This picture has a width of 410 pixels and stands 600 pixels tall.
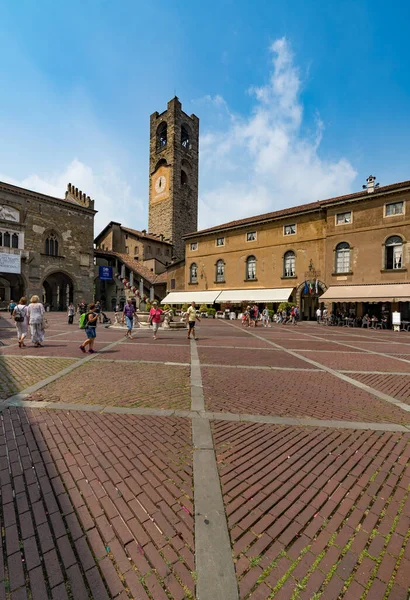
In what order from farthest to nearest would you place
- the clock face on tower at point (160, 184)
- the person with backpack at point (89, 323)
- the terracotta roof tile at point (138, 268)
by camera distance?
1. the clock face on tower at point (160, 184)
2. the terracotta roof tile at point (138, 268)
3. the person with backpack at point (89, 323)

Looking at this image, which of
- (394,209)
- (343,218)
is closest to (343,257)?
(343,218)

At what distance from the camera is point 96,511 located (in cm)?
230

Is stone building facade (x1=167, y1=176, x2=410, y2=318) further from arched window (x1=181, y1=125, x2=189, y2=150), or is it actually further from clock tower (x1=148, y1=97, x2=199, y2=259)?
arched window (x1=181, y1=125, x2=189, y2=150)

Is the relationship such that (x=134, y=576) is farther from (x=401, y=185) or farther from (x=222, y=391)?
(x=401, y=185)

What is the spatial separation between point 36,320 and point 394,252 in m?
23.8

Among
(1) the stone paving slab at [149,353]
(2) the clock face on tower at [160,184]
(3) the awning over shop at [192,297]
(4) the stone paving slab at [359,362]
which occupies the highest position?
(2) the clock face on tower at [160,184]

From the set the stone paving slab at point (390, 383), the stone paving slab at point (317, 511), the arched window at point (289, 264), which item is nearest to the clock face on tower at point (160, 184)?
the arched window at point (289, 264)

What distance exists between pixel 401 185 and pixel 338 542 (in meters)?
25.1

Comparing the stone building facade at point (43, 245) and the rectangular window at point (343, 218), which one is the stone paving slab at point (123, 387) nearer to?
the rectangular window at point (343, 218)

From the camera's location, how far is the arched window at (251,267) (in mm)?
28562

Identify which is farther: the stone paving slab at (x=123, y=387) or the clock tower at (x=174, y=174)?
the clock tower at (x=174, y=174)

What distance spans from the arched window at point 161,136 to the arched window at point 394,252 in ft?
134

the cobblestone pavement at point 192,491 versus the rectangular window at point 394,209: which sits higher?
the rectangular window at point 394,209

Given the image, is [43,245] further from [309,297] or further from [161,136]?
[309,297]
